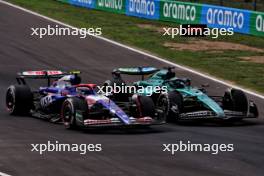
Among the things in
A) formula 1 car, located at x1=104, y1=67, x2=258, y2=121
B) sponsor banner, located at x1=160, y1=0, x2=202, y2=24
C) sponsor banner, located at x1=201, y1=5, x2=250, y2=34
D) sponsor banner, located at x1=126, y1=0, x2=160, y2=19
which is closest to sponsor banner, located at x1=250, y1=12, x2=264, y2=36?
sponsor banner, located at x1=201, y1=5, x2=250, y2=34

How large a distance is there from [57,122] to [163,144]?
335cm

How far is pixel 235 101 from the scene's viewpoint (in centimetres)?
1939

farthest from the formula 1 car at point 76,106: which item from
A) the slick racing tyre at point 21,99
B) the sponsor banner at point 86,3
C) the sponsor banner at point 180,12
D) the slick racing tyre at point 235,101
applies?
the sponsor banner at point 86,3

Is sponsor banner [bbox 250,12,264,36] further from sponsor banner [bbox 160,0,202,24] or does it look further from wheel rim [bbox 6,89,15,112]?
wheel rim [bbox 6,89,15,112]

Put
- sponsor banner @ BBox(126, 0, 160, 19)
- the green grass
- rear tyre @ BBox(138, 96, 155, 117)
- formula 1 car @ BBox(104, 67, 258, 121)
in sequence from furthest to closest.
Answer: sponsor banner @ BBox(126, 0, 160, 19) → the green grass → formula 1 car @ BBox(104, 67, 258, 121) → rear tyre @ BBox(138, 96, 155, 117)

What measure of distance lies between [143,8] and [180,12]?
290 cm

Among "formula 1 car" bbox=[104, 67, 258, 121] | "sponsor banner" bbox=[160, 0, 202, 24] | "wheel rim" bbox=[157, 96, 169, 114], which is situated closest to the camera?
"formula 1 car" bbox=[104, 67, 258, 121]

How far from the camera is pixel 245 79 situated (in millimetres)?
26781

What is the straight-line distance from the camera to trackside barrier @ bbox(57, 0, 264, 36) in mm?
36469

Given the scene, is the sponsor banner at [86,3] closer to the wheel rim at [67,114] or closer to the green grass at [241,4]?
the green grass at [241,4]

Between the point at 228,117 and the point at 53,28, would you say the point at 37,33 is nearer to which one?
the point at 53,28

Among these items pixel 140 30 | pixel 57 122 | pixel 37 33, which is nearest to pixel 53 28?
pixel 37 33

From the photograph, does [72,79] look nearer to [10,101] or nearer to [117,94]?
[117,94]

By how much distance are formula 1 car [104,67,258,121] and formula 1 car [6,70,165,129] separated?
2.06 ft
